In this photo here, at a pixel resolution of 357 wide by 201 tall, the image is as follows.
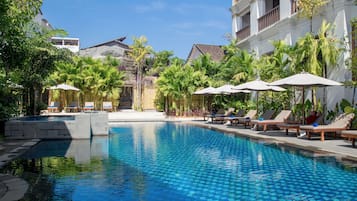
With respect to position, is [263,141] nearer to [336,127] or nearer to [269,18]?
[336,127]

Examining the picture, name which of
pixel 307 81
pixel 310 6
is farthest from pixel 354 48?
pixel 307 81

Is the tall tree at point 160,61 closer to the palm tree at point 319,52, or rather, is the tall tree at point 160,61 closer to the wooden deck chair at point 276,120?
the wooden deck chair at point 276,120

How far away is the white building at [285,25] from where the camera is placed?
13250mm

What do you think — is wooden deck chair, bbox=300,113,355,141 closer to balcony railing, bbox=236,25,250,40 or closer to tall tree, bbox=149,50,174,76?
balcony railing, bbox=236,25,250,40

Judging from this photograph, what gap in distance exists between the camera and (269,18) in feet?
64.5

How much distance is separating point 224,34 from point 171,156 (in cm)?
1823

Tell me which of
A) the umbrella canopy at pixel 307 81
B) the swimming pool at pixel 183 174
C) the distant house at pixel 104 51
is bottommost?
the swimming pool at pixel 183 174

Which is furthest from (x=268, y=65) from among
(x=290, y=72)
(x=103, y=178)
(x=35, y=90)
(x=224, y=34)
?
(x=103, y=178)

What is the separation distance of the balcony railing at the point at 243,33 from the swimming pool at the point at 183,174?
1353 cm

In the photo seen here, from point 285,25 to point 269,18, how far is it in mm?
2082

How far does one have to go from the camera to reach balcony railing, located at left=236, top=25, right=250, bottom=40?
23.1 m

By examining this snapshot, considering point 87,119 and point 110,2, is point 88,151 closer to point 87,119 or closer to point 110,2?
point 87,119

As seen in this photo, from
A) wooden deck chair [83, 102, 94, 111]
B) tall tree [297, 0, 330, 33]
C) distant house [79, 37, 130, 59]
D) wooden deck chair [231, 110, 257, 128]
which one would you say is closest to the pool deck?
wooden deck chair [231, 110, 257, 128]

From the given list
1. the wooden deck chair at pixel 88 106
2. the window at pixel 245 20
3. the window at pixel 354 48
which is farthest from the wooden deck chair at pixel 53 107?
the window at pixel 354 48
